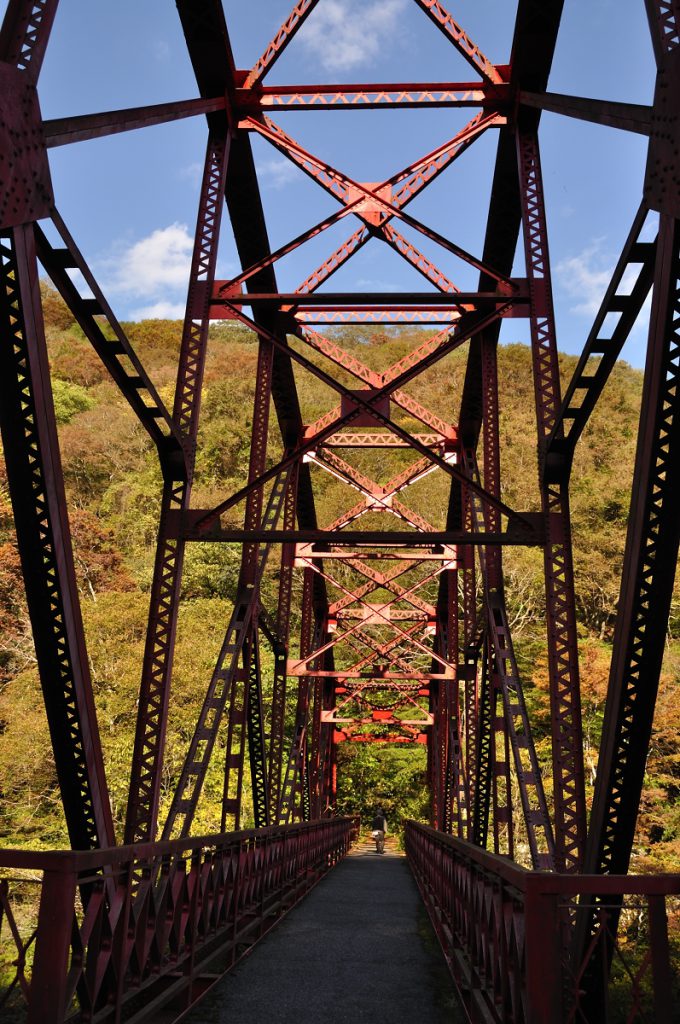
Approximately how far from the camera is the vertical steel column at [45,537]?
465cm

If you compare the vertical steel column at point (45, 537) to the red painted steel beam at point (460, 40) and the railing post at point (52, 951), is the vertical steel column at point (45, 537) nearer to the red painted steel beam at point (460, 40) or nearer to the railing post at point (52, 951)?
the railing post at point (52, 951)

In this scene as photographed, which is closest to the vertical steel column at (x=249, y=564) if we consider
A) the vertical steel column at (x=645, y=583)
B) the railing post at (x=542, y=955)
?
the vertical steel column at (x=645, y=583)

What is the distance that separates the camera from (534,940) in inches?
137

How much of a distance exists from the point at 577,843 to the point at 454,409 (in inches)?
1738

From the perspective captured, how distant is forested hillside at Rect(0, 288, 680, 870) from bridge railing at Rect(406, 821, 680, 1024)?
1604 cm

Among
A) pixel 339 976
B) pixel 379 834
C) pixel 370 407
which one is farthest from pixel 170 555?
pixel 379 834

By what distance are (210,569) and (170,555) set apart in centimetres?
2753

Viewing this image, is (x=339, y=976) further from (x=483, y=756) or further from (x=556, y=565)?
(x=483, y=756)

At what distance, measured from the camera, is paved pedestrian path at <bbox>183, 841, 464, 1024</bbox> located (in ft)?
17.4

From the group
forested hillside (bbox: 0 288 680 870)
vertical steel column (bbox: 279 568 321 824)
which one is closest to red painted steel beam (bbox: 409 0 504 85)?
vertical steel column (bbox: 279 568 321 824)

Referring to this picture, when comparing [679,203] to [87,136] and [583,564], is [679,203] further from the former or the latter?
[583,564]

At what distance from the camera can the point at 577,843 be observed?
7242mm

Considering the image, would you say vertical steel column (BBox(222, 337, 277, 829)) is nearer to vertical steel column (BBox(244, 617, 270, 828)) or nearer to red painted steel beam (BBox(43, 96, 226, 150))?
vertical steel column (BBox(244, 617, 270, 828))

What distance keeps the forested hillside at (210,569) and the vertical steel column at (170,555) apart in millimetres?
15979
